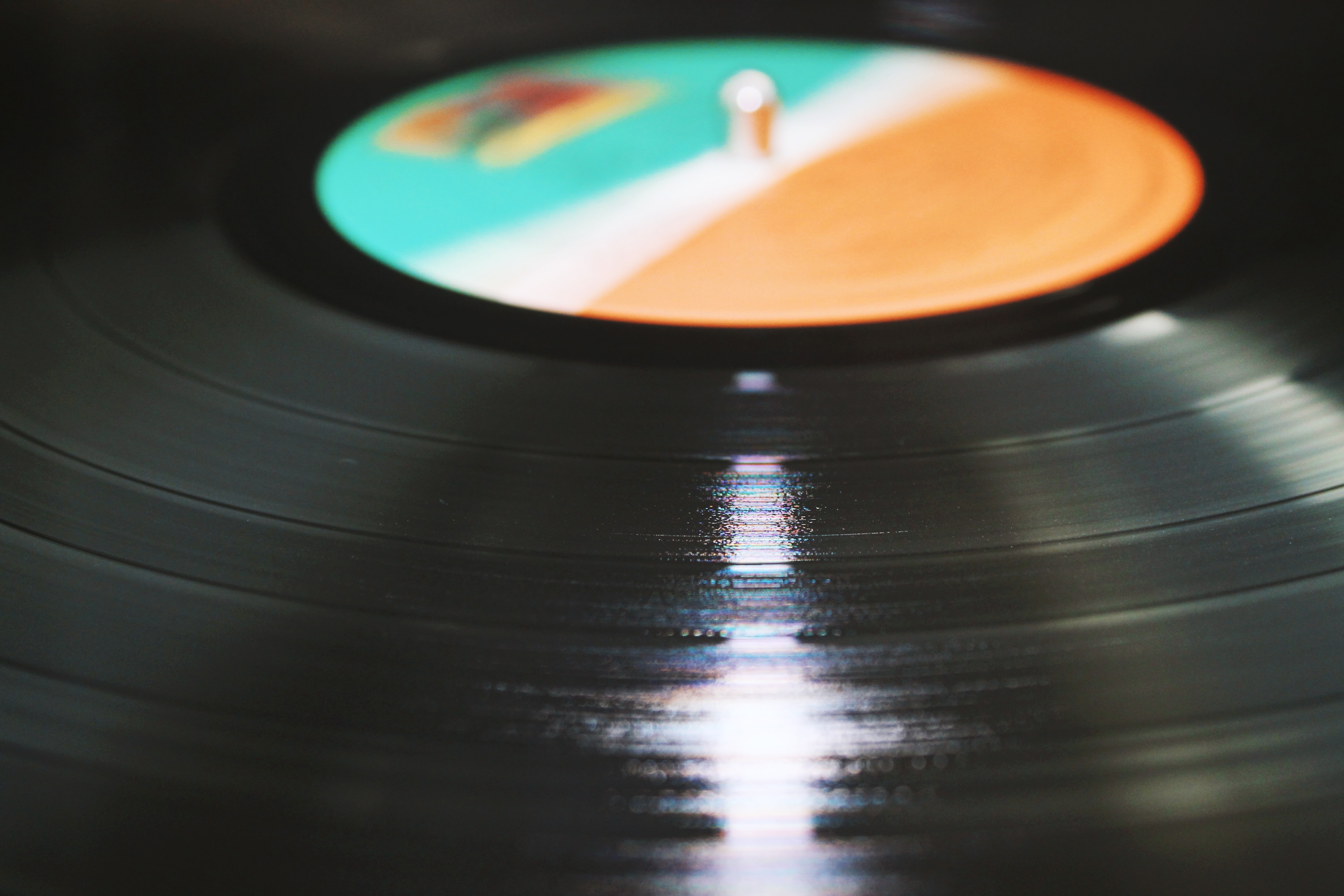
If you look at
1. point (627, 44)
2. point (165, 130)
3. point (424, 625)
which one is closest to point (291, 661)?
point (424, 625)

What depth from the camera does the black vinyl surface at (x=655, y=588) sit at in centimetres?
47

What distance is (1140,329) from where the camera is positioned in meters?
0.84

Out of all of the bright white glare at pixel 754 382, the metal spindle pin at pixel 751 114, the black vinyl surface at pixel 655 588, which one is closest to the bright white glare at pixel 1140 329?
the black vinyl surface at pixel 655 588

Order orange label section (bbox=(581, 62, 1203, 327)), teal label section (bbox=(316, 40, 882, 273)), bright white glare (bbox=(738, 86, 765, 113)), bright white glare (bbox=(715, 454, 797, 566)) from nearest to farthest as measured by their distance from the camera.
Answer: bright white glare (bbox=(715, 454, 797, 566))
orange label section (bbox=(581, 62, 1203, 327))
teal label section (bbox=(316, 40, 882, 273))
bright white glare (bbox=(738, 86, 765, 113))

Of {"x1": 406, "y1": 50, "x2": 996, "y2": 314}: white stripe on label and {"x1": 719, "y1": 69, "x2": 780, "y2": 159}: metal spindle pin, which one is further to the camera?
{"x1": 719, "y1": 69, "x2": 780, "y2": 159}: metal spindle pin

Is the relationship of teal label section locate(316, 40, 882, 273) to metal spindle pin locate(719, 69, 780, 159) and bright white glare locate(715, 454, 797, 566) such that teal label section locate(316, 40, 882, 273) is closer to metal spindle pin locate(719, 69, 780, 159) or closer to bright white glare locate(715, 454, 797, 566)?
metal spindle pin locate(719, 69, 780, 159)

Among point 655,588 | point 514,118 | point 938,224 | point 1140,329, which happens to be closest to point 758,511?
point 655,588

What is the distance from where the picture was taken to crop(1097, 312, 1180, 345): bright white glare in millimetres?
832

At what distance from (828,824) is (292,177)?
2.69 ft

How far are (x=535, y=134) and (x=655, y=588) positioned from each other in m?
0.76

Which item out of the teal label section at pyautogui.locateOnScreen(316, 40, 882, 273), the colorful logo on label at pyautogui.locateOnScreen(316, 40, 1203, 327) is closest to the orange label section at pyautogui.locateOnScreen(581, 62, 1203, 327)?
the colorful logo on label at pyautogui.locateOnScreen(316, 40, 1203, 327)

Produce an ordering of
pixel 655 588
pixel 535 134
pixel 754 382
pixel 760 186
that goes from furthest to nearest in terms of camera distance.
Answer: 1. pixel 535 134
2. pixel 760 186
3. pixel 754 382
4. pixel 655 588

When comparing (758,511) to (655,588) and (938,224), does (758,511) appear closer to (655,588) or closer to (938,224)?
(655,588)

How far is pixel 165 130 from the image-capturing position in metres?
1.22
